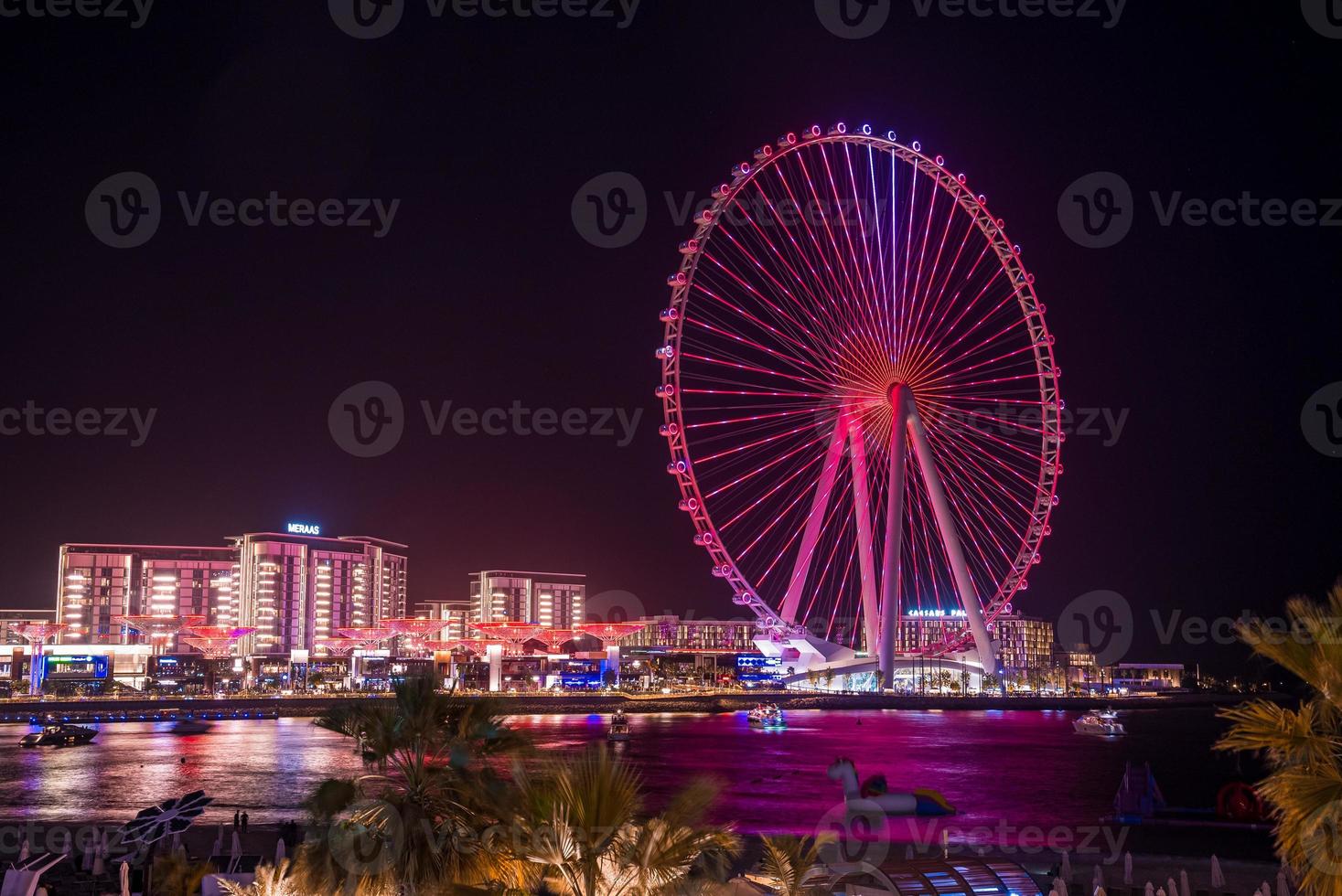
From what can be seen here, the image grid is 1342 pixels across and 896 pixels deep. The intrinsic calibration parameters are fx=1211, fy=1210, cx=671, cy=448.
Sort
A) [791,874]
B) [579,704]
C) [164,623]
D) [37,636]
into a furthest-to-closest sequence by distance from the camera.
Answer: [164,623], [37,636], [579,704], [791,874]

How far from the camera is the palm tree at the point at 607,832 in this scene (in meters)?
9.62

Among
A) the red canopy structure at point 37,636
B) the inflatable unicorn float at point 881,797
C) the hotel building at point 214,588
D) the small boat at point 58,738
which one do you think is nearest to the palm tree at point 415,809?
the inflatable unicorn float at point 881,797

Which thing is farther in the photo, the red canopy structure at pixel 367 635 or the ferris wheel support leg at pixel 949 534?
the red canopy structure at pixel 367 635

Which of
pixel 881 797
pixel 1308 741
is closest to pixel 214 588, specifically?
pixel 881 797

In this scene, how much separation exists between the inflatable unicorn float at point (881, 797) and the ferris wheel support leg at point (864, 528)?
41.5 meters

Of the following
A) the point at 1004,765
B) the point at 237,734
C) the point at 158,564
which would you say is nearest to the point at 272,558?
the point at 158,564

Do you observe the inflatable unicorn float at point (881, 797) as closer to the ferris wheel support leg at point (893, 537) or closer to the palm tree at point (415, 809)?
the palm tree at point (415, 809)

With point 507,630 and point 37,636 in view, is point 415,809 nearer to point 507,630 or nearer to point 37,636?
point 507,630

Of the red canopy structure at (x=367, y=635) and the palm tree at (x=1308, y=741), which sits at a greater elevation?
the palm tree at (x=1308, y=741)

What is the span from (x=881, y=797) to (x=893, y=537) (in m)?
55.5

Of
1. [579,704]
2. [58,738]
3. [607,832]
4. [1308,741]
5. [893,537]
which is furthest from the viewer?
[579,704]

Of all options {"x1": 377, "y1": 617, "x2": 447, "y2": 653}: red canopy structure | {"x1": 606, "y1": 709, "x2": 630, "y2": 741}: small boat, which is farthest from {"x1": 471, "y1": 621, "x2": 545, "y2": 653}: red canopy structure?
{"x1": 606, "y1": 709, "x2": 630, "y2": 741}: small boat

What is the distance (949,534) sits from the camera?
85.4 meters
